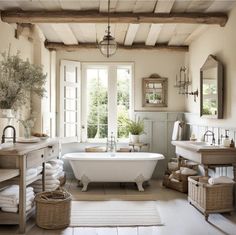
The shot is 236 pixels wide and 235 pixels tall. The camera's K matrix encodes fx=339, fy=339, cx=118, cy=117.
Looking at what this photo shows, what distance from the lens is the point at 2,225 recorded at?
393cm

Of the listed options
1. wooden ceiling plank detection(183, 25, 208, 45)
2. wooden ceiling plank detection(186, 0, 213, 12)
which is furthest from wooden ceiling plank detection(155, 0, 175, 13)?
wooden ceiling plank detection(183, 25, 208, 45)

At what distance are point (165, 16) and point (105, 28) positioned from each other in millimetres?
1287

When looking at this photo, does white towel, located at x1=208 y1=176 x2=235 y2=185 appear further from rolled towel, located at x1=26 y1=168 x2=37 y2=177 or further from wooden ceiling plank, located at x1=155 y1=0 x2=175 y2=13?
wooden ceiling plank, located at x1=155 y1=0 x2=175 y2=13

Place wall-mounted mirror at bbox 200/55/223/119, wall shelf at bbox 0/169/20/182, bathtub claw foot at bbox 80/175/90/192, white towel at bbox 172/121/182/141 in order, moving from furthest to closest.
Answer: white towel at bbox 172/121/182/141 < bathtub claw foot at bbox 80/175/90/192 < wall-mounted mirror at bbox 200/55/223/119 < wall shelf at bbox 0/169/20/182

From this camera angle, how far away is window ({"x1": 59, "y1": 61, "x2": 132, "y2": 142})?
7105 millimetres

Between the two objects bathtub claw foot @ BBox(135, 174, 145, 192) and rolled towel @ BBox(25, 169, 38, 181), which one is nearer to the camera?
rolled towel @ BBox(25, 169, 38, 181)

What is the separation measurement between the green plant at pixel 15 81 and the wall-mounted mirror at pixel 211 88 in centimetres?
253

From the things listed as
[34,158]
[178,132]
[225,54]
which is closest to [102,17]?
[225,54]

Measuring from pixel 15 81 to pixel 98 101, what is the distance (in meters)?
3.22

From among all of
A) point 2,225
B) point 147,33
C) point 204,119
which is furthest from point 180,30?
point 2,225

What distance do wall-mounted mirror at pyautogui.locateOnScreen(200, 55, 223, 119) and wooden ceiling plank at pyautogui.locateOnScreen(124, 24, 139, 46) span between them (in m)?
1.31

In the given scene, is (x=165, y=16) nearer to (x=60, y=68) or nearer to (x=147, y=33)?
(x=147, y=33)

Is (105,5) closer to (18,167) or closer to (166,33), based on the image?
(166,33)

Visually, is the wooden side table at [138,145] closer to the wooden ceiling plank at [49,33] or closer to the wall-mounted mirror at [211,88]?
the wall-mounted mirror at [211,88]
